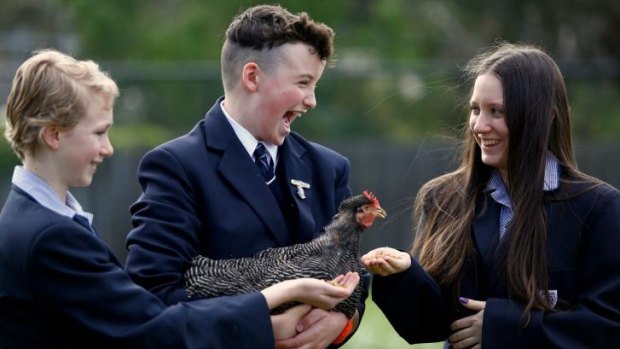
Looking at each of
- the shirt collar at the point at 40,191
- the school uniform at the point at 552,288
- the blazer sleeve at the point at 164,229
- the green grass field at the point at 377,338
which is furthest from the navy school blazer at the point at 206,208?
the green grass field at the point at 377,338

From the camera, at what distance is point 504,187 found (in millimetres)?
5113

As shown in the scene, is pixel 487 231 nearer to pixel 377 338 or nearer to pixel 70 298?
pixel 70 298

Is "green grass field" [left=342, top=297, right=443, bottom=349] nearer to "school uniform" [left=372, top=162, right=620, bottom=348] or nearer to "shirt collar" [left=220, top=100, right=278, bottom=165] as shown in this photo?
"school uniform" [left=372, top=162, right=620, bottom=348]

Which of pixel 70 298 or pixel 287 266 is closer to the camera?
pixel 70 298

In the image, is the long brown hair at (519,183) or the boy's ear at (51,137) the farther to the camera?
the long brown hair at (519,183)

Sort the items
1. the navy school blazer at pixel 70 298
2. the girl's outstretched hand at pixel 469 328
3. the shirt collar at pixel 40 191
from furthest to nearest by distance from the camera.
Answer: the girl's outstretched hand at pixel 469 328, the shirt collar at pixel 40 191, the navy school blazer at pixel 70 298

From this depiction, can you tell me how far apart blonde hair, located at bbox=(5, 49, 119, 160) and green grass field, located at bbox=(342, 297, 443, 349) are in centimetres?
584

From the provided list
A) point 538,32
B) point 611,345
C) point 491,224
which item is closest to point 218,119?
point 491,224

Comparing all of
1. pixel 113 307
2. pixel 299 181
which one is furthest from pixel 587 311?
pixel 113 307

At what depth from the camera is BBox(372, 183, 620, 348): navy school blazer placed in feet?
15.5

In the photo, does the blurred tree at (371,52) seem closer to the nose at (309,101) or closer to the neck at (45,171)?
the nose at (309,101)

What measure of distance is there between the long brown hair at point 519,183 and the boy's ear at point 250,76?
0.89m

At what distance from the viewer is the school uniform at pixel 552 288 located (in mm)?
4742

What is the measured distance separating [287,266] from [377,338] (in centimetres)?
623
